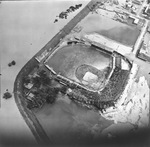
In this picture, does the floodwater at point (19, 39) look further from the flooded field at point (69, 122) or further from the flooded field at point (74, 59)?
the flooded field at point (74, 59)

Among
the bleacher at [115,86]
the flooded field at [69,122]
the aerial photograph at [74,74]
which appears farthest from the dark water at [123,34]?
the flooded field at [69,122]

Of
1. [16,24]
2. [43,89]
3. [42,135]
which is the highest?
[16,24]

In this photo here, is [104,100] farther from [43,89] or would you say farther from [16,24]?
[16,24]

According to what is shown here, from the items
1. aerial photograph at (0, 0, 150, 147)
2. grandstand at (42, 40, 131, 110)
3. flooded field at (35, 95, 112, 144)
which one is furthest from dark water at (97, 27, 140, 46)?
flooded field at (35, 95, 112, 144)

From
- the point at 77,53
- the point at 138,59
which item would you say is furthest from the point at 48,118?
the point at 138,59

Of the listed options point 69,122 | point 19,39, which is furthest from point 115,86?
point 19,39

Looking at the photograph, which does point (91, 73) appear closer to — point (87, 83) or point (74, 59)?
point (87, 83)

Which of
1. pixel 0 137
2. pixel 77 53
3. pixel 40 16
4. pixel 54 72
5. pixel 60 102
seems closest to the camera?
pixel 0 137
